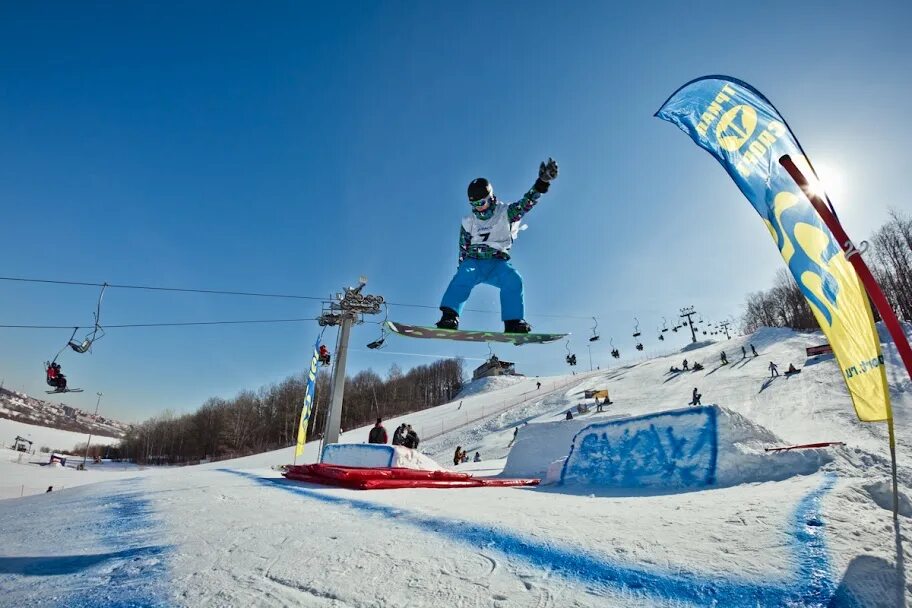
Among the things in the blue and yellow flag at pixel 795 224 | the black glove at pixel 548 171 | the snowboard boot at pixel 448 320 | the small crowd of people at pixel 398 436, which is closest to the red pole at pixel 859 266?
the blue and yellow flag at pixel 795 224

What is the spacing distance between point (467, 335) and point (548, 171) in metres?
3.24

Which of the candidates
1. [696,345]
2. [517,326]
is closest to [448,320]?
[517,326]

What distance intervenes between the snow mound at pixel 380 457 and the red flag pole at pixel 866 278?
6101mm

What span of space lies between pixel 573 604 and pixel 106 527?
2924 millimetres

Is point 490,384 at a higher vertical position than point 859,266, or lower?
higher

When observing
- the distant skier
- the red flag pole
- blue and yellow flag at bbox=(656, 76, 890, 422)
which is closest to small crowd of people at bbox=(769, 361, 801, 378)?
the distant skier

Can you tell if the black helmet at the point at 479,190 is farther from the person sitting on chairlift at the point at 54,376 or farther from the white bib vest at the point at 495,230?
the person sitting on chairlift at the point at 54,376

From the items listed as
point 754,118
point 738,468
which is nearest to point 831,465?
point 738,468

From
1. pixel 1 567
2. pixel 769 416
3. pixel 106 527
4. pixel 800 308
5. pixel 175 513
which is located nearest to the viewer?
pixel 1 567

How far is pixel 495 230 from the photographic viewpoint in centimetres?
722

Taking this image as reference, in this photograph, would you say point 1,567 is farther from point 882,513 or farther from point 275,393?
point 275,393

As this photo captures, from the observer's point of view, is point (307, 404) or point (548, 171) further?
point (307, 404)

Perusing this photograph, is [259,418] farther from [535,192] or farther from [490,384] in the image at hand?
[535,192]

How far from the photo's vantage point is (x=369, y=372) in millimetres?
77125
